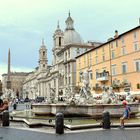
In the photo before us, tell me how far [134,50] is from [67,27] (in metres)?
53.5

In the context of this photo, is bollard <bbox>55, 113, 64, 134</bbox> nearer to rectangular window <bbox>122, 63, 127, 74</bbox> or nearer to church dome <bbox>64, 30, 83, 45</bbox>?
rectangular window <bbox>122, 63, 127, 74</bbox>

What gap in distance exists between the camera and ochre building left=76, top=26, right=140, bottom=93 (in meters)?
44.1

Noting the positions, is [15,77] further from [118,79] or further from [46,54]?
[118,79]

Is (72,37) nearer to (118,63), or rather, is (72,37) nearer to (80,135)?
(118,63)

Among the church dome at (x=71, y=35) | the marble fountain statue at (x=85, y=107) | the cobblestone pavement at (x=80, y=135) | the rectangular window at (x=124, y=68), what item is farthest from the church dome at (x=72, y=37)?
the cobblestone pavement at (x=80, y=135)

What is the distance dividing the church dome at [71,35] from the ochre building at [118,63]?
103 feet

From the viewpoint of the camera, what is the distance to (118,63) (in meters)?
48.7

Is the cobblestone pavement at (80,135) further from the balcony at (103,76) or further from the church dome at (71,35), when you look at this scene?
the church dome at (71,35)

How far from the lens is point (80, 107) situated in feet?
57.4

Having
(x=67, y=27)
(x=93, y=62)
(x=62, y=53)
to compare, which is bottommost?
(x=93, y=62)

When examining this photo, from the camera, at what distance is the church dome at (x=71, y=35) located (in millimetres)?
90625

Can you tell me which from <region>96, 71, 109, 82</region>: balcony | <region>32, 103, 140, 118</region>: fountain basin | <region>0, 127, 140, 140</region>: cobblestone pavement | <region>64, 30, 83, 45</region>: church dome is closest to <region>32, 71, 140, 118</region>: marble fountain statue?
<region>32, 103, 140, 118</region>: fountain basin

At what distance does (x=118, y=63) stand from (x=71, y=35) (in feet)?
148

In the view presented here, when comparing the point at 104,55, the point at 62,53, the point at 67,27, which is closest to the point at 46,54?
the point at 67,27
